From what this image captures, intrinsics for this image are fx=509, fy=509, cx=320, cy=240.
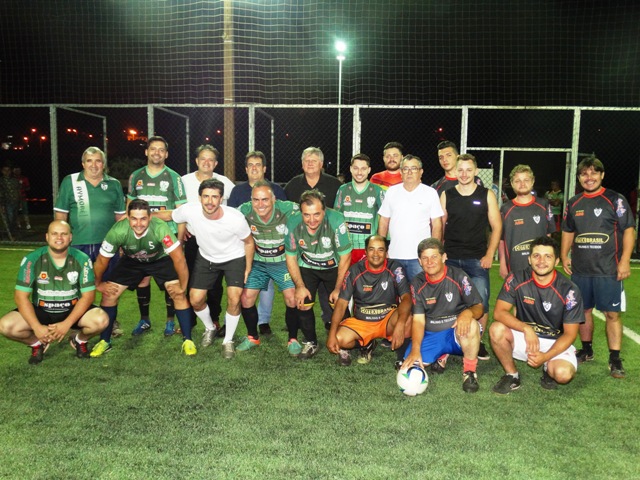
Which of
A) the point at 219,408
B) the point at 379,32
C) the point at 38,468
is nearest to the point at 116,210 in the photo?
the point at 219,408

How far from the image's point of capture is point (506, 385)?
365 cm

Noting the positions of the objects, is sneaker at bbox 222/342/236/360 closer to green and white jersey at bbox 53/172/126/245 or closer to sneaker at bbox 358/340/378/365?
sneaker at bbox 358/340/378/365

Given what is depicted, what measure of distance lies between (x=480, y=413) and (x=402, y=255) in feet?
5.37

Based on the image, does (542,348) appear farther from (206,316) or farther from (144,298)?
(144,298)

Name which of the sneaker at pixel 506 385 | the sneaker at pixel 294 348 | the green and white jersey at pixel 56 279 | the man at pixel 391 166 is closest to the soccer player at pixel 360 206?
the man at pixel 391 166

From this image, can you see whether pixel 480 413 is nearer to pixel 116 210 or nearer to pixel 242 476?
pixel 242 476

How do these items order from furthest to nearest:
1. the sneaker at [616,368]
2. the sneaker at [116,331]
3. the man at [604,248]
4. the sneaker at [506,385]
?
the sneaker at [116,331] < the man at [604,248] < the sneaker at [616,368] < the sneaker at [506,385]

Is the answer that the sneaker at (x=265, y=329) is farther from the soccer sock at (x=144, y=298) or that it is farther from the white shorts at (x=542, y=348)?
the white shorts at (x=542, y=348)

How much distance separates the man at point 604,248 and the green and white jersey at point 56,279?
13.2ft

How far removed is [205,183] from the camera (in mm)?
4242

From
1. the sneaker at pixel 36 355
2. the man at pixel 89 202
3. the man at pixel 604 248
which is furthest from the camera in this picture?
the man at pixel 89 202

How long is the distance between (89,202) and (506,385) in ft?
12.9

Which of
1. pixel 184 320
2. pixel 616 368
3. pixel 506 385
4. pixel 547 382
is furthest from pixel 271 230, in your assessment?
pixel 616 368

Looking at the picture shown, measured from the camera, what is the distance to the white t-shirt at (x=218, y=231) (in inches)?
173
